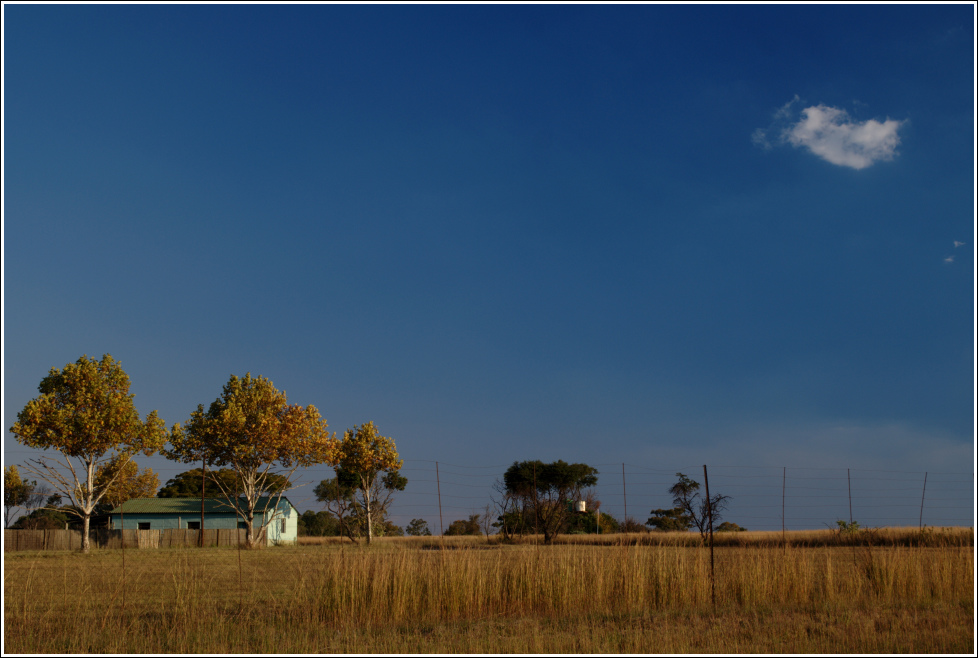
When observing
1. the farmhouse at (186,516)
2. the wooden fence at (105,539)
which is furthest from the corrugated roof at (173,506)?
the wooden fence at (105,539)

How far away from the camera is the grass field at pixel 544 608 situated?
24.3 ft

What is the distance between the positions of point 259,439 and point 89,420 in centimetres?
754

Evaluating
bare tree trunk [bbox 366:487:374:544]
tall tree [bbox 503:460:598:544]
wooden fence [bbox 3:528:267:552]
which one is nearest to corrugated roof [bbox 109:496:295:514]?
wooden fence [bbox 3:528:267:552]

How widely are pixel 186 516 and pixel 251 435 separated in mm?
10318

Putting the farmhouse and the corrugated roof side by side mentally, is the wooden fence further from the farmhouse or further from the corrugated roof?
the corrugated roof

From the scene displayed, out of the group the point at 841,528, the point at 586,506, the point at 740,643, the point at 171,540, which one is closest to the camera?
the point at 740,643

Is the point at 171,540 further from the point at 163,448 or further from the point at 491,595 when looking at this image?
the point at 491,595

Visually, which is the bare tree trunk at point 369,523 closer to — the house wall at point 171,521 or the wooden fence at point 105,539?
the wooden fence at point 105,539

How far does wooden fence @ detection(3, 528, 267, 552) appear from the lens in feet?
109

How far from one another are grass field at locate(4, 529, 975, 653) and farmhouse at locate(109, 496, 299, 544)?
28650 mm

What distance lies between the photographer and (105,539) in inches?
1331

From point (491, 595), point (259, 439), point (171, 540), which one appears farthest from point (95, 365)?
point (491, 595)

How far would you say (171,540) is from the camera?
34.5m

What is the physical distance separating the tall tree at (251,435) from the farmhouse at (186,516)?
5.04m
